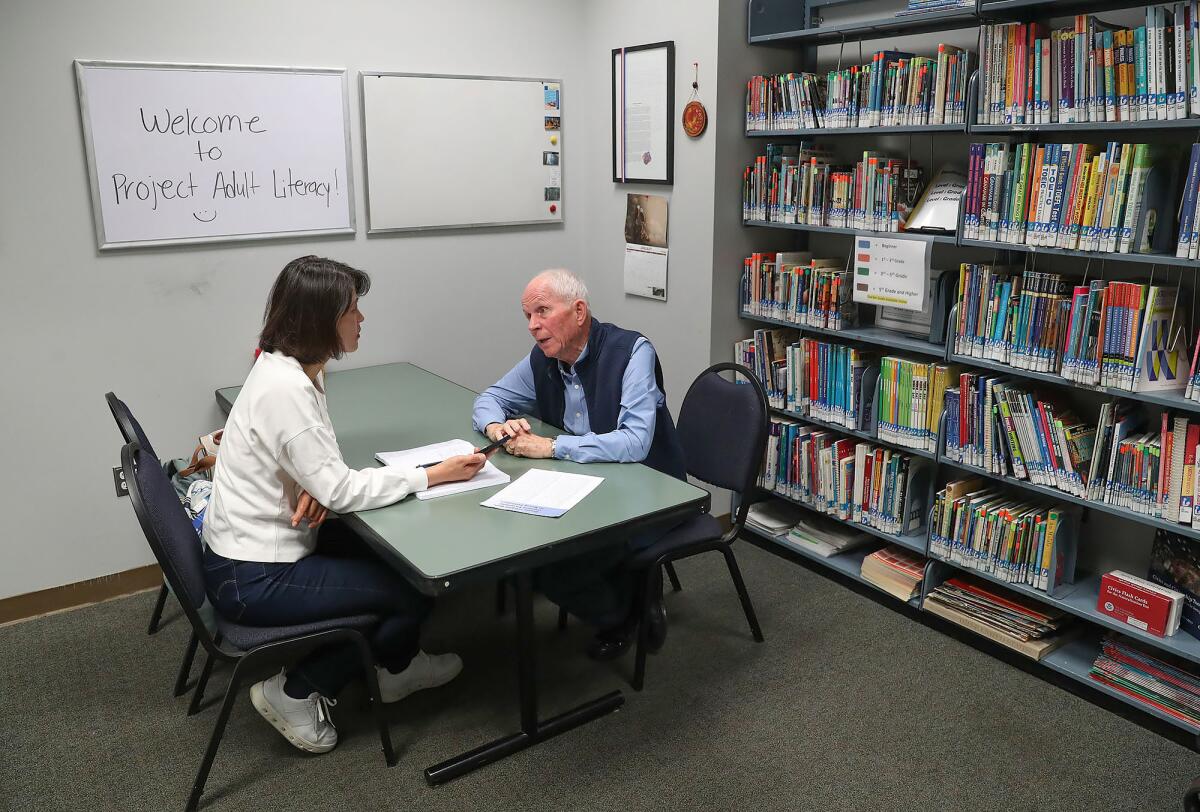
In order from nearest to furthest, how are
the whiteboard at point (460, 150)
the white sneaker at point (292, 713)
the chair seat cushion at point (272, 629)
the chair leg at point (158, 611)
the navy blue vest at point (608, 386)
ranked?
1. the chair seat cushion at point (272, 629)
2. the white sneaker at point (292, 713)
3. the navy blue vest at point (608, 386)
4. the chair leg at point (158, 611)
5. the whiteboard at point (460, 150)

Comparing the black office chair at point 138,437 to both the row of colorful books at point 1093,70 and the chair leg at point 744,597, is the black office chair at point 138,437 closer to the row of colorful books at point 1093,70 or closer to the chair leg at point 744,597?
the chair leg at point 744,597

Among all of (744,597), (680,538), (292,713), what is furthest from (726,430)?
(292,713)

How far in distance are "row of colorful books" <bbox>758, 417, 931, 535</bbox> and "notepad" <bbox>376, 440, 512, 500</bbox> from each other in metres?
1.43

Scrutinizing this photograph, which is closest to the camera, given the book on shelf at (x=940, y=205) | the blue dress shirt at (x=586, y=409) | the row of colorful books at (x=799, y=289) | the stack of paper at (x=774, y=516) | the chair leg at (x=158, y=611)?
the blue dress shirt at (x=586, y=409)

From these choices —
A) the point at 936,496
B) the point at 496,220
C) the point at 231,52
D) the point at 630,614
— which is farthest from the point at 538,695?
the point at 231,52

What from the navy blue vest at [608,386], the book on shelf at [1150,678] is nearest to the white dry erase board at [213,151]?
the navy blue vest at [608,386]

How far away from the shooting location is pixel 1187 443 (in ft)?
7.71

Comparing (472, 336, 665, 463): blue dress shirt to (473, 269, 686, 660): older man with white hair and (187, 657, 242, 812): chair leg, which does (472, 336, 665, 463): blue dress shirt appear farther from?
(187, 657, 242, 812): chair leg

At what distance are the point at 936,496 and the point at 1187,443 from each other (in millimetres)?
815

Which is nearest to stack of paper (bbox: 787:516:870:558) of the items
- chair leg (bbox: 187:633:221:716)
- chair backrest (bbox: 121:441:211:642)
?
chair leg (bbox: 187:633:221:716)

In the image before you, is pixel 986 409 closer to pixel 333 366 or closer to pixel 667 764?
Result: pixel 667 764

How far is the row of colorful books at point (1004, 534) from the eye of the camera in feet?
8.89

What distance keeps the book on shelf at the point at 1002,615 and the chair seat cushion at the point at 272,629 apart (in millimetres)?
1910

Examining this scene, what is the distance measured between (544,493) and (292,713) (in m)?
0.90
